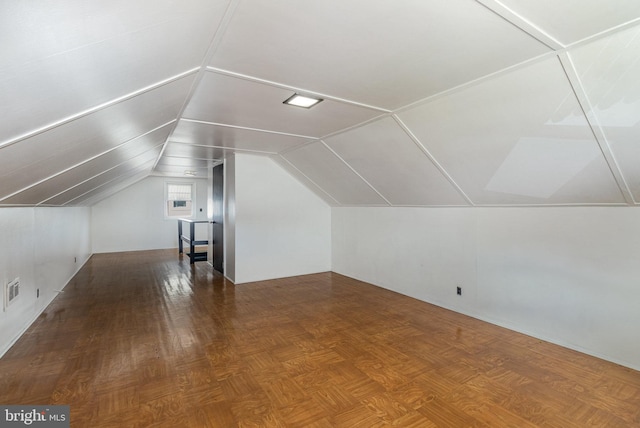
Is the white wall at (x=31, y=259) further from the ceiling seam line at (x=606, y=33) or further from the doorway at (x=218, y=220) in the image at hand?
the ceiling seam line at (x=606, y=33)

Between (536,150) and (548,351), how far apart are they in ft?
5.64

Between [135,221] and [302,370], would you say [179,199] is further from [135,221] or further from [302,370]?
[302,370]

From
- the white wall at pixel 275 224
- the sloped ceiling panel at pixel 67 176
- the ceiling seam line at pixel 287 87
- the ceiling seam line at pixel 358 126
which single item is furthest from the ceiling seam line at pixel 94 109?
the white wall at pixel 275 224

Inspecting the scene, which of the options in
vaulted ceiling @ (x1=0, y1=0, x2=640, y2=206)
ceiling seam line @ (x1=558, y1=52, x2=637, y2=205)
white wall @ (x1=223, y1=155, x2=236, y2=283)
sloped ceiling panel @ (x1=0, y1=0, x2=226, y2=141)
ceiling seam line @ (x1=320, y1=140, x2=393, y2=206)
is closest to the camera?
sloped ceiling panel @ (x1=0, y1=0, x2=226, y2=141)

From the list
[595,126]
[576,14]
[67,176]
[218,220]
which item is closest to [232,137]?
[67,176]

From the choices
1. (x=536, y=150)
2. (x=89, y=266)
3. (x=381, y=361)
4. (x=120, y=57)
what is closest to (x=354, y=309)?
(x=381, y=361)

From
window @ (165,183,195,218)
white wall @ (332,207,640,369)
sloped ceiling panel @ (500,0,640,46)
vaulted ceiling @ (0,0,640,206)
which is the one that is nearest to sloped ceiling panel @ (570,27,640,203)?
vaulted ceiling @ (0,0,640,206)

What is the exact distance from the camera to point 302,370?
2.31 m

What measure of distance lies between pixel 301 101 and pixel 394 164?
56.5 inches

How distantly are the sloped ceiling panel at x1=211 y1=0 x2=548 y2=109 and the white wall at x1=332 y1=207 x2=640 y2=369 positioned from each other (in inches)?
66.5

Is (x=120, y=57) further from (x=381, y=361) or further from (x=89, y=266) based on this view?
(x=89, y=266)

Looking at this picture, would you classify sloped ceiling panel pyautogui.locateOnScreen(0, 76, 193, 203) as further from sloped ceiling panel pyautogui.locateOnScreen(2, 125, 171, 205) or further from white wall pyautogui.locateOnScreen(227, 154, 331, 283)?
white wall pyautogui.locateOnScreen(227, 154, 331, 283)

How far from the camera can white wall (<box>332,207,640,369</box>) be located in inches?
93.9

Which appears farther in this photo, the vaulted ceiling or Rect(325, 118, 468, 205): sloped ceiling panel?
Rect(325, 118, 468, 205): sloped ceiling panel
